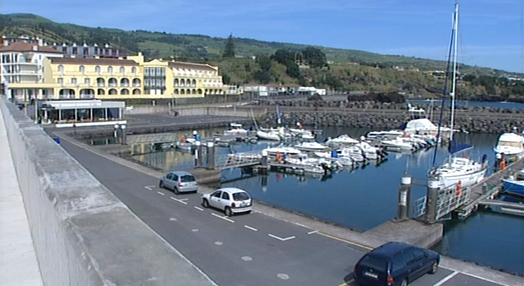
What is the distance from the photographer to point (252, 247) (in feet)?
49.2

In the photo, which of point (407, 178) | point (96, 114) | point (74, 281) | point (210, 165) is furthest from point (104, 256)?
point (96, 114)

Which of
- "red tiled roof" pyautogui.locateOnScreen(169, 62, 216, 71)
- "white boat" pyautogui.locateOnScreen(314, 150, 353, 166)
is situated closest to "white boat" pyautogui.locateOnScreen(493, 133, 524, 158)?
"white boat" pyautogui.locateOnScreen(314, 150, 353, 166)

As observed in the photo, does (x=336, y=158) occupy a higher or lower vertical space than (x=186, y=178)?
lower

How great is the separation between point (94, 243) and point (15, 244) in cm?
458

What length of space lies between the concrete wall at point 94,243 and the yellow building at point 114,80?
73.6 metres

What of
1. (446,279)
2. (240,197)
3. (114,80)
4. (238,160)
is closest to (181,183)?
(240,197)

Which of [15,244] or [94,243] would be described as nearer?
[94,243]

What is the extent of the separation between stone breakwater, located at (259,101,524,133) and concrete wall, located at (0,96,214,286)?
7428 centimetres

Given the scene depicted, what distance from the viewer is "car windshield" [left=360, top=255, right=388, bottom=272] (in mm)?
11933

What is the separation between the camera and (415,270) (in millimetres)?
12648

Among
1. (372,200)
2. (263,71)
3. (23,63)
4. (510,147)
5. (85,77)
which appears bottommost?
(372,200)

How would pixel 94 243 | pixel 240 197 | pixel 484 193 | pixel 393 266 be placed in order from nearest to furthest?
pixel 94 243 < pixel 393 266 < pixel 240 197 < pixel 484 193

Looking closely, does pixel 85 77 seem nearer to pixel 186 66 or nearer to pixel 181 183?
pixel 186 66

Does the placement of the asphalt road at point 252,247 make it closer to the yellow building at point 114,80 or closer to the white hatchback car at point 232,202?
the white hatchback car at point 232,202
